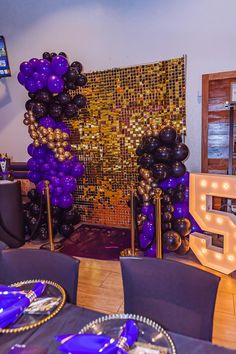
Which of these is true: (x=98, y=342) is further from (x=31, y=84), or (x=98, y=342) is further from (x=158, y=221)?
(x=31, y=84)

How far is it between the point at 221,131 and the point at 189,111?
1.67 ft

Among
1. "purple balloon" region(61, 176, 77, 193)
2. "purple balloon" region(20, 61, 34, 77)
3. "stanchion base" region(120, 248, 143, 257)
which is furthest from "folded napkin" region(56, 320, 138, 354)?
"purple balloon" region(20, 61, 34, 77)

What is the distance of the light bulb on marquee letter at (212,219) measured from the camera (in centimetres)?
291

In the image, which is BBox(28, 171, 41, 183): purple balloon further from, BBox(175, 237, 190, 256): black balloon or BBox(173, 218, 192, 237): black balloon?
BBox(175, 237, 190, 256): black balloon

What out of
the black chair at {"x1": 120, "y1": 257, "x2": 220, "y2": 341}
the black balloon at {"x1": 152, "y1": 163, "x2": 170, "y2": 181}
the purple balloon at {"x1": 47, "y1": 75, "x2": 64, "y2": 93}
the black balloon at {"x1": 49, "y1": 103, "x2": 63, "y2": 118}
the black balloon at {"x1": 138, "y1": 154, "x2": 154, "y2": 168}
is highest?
the purple balloon at {"x1": 47, "y1": 75, "x2": 64, "y2": 93}

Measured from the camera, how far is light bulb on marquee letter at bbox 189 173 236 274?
2910mm

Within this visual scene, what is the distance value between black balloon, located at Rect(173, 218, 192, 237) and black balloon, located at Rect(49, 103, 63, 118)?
82.4 inches

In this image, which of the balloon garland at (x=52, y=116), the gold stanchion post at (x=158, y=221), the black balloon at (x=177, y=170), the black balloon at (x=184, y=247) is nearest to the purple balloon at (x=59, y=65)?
the balloon garland at (x=52, y=116)

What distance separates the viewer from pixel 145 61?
13.6 feet

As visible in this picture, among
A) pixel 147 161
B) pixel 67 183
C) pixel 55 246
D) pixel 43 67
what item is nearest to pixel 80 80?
pixel 43 67

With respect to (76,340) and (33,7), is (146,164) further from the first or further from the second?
(33,7)

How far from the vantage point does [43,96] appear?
3830 millimetres

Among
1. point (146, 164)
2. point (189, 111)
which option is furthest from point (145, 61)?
point (146, 164)

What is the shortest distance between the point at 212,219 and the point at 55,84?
8.23 feet
